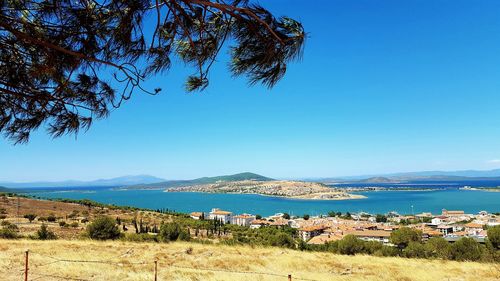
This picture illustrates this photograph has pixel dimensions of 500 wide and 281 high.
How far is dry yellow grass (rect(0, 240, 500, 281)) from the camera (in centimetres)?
733

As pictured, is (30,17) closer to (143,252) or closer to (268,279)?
(268,279)

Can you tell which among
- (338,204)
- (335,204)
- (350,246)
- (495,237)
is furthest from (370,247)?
(335,204)

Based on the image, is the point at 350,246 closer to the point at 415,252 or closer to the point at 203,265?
the point at 415,252

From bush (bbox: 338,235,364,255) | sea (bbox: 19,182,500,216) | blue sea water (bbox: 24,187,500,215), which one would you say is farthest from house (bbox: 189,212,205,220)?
blue sea water (bbox: 24,187,500,215)

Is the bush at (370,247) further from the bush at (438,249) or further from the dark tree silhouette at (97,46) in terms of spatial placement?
the dark tree silhouette at (97,46)

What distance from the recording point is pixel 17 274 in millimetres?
7027

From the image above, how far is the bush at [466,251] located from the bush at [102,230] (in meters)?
13.9

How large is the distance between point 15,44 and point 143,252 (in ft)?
26.2

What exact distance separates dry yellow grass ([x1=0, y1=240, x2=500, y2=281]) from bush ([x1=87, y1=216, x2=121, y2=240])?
3.04 metres

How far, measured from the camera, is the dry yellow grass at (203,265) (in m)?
7.33

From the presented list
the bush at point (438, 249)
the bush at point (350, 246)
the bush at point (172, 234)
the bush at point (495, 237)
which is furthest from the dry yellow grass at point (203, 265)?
the bush at point (495, 237)

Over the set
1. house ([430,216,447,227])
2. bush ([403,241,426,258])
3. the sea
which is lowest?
the sea

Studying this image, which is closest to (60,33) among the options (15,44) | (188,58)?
(15,44)

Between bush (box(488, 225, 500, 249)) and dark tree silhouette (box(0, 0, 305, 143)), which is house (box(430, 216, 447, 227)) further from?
dark tree silhouette (box(0, 0, 305, 143))
